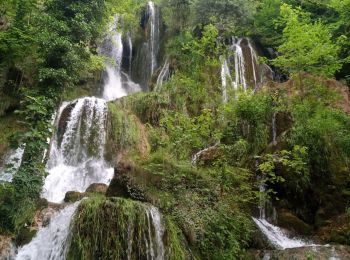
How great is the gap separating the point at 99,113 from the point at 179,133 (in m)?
5.42

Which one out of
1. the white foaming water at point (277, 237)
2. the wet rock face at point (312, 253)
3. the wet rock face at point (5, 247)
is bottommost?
the white foaming water at point (277, 237)

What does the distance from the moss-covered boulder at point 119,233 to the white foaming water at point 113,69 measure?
1312 centimetres

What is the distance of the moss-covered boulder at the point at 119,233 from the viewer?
6.32m

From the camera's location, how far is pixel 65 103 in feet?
48.6

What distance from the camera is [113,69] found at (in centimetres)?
2178

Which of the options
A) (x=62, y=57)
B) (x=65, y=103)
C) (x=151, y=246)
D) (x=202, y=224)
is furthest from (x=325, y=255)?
(x=65, y=103)

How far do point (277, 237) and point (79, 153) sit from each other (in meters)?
7.10

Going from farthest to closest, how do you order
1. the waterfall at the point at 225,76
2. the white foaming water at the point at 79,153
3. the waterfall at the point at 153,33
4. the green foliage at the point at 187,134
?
the waterfall at the point at 153,33 < the waterfall at the point at 225,76 < the white foaming water at the point at 79,153 < the green foliage at the point at 187,134

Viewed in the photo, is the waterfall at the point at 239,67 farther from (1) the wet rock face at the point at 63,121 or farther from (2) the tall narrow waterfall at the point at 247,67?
(1) the wet rock face at the point at 63,121

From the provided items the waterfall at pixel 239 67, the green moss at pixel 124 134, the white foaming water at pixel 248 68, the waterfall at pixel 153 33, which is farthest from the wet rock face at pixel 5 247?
the waterfall at pixel 153 33

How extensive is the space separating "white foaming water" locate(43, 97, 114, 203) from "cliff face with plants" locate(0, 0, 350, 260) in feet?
0.14


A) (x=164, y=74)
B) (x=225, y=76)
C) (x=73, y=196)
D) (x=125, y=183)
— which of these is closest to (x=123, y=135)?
(x=73, y=196)

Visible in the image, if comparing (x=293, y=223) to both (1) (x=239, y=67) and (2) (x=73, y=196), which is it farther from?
(1) (x=239, y=67)

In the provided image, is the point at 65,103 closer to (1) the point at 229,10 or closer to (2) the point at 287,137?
(2) the point at 287,137
